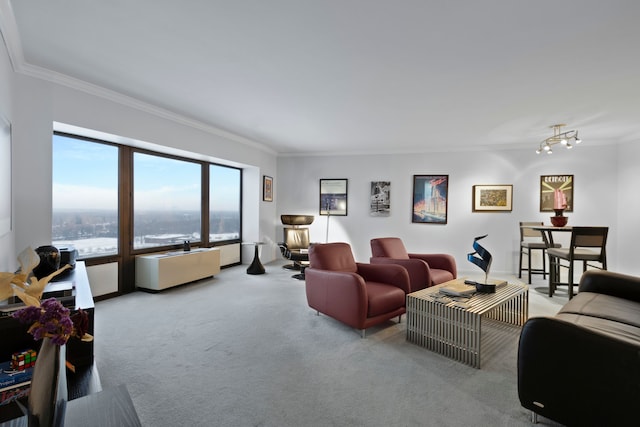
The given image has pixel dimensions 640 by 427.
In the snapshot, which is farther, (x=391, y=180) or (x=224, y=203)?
(x=391, y=180)

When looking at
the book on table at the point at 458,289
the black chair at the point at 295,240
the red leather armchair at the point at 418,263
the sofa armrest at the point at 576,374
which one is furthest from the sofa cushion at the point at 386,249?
the sofa armrest at the point at 576,374

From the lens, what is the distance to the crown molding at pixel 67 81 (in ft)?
7.81

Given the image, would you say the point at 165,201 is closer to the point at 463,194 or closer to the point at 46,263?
the point at 46,263

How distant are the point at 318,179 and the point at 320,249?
4054 millimetres

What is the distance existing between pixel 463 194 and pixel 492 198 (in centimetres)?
55

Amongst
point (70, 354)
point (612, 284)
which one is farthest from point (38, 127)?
point (612, 284)

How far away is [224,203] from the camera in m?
6.61

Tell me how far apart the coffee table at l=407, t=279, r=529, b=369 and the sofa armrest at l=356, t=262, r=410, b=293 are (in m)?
0.29

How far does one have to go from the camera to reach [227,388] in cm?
218

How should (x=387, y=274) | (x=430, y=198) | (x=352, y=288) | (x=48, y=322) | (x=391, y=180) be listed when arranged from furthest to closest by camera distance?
(x=391, y=180), (x=430, y=198), (x=387, y=274), (x=352, y=288), (x=48, y=322)

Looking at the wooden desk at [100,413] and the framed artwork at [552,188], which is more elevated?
the framed artwork at [552,188]

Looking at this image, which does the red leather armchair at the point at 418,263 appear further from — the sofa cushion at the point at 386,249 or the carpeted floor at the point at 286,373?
the carpeted floor at the point at 286,373

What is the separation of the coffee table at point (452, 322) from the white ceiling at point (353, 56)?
86.6 inches

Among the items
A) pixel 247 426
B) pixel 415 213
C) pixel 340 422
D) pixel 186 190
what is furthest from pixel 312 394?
pixel 415 213
